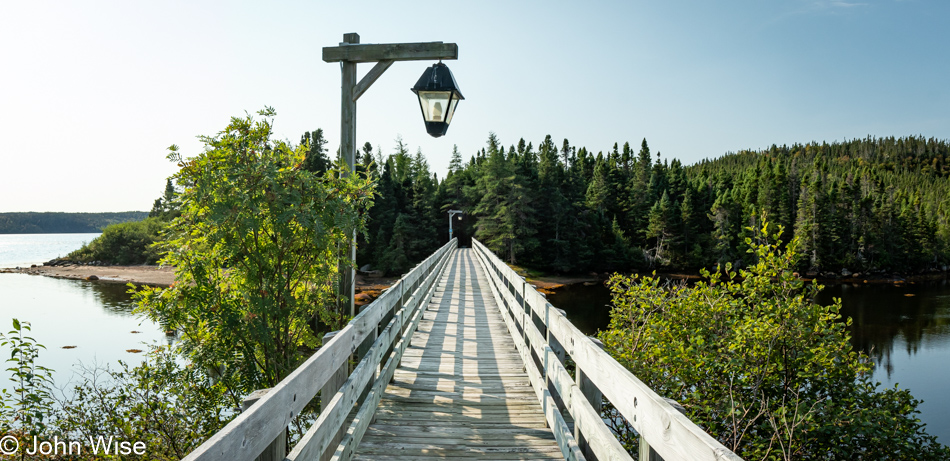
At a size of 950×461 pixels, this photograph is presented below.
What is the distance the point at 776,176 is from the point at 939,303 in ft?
118

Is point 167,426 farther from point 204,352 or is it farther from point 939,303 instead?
point 939,303

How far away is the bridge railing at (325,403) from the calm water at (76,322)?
9.37 meters

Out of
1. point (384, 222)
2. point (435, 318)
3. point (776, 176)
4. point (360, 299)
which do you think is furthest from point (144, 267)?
point (776, 176)

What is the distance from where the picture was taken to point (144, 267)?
62281mm

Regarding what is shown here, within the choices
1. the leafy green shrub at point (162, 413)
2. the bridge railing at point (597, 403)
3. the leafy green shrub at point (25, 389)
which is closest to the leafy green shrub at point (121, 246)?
the leafy green shrub at point (162, 413)

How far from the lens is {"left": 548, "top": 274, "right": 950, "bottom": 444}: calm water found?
18764mm

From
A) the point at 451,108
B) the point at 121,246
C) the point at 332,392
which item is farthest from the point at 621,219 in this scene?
the point at 332,392

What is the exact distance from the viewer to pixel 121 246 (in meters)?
67.6

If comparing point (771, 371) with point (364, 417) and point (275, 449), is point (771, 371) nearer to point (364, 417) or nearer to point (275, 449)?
point (364, 417)

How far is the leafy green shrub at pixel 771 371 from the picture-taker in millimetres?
6738

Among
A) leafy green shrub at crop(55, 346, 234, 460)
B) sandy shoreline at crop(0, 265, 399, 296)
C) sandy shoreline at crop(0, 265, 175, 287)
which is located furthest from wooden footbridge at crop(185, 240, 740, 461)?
sandy shoreline at crop(0, 265, 175, 287)

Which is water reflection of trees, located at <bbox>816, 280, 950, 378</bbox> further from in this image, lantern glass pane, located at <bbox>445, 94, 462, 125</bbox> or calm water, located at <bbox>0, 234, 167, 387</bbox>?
calm water, located at <bbox>0, 234, 167, 387</bbox>

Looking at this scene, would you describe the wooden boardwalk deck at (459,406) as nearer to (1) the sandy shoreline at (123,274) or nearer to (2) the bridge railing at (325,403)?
(2) the bridge railing at (325,403)

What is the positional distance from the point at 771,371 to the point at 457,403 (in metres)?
4.90
